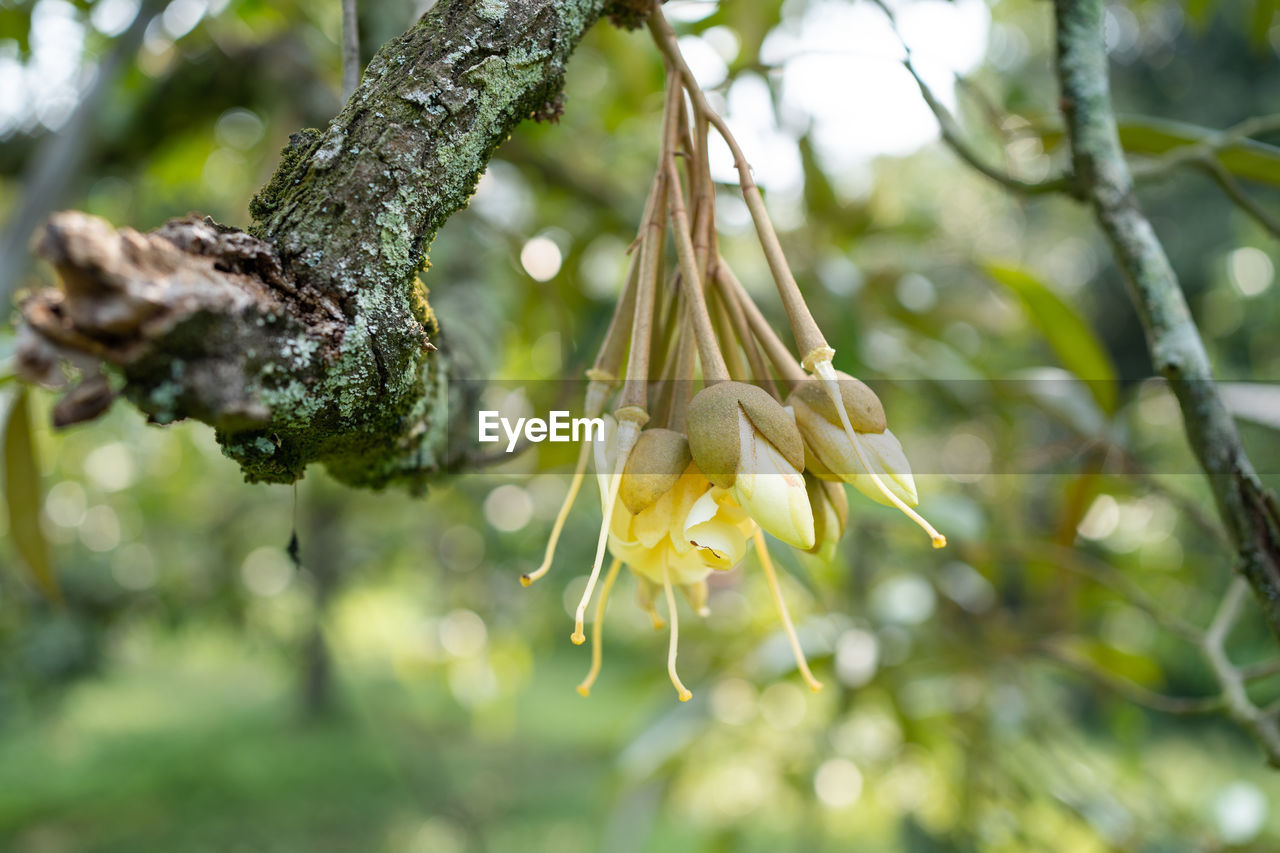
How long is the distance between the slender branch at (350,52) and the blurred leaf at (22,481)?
54 cm

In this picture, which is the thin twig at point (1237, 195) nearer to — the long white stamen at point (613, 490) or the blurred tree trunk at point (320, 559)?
the long white stamen at point (613, 490)

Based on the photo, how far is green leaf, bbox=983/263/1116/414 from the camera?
103 centimetres

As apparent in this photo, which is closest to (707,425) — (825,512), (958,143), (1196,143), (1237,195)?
(825,512)

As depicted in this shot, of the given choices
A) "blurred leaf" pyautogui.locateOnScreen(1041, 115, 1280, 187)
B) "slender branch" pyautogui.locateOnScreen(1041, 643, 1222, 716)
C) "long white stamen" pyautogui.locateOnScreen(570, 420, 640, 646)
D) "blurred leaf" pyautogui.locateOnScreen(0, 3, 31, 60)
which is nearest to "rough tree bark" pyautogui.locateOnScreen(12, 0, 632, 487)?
"long white stamen" pyautogui.locateOnScreen(570, 420, 640, 646)

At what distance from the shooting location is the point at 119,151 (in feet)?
5.19

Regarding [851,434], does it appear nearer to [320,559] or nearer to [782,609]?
[782,609]

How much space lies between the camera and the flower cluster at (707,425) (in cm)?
36

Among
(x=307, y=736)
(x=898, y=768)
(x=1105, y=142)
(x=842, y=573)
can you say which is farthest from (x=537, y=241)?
(x=307, y=736)

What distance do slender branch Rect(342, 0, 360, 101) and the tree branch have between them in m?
0.52

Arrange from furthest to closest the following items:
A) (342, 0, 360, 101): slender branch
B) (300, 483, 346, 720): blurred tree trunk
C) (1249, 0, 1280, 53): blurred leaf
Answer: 1. (300, 483, 346, 720): blurred tree trunk
2. (1249, 0, 1280, 53): blurred leaf
3. (342, 0, 360, 101): slender branch

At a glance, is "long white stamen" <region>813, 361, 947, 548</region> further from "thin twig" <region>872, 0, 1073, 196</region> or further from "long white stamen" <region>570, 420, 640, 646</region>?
"thin twig" <region>872, 0, 1073, 196</region>

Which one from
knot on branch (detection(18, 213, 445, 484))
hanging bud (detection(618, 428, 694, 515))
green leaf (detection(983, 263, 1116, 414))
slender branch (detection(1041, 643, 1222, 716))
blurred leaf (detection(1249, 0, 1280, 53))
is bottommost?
slender branch (detection(1041, 643, 1222, 716))

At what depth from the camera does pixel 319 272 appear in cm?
34

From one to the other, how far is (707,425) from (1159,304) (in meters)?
0.38
